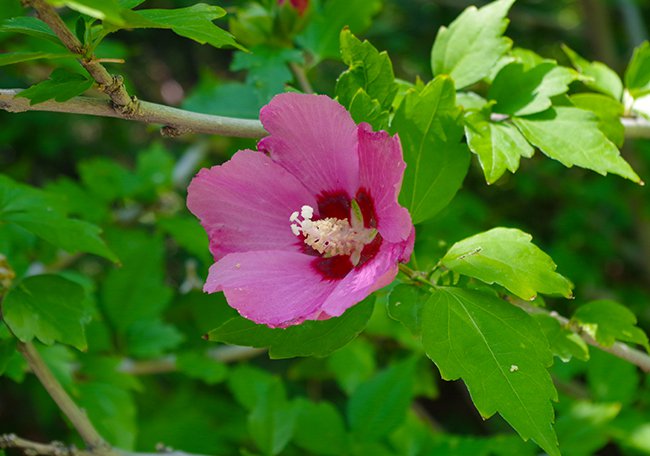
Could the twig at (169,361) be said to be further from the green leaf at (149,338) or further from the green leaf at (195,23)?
the green leaf at (195,23)

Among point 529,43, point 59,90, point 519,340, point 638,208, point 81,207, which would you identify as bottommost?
point 638,208

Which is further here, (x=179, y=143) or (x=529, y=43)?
(x=529, y=43)

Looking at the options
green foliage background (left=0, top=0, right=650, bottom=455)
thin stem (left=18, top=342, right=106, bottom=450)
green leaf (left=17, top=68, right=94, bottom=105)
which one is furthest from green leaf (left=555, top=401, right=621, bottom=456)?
green leaf (left=17, top=68, right=94, bottom=105)

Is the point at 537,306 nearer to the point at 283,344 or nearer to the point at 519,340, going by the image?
the point at 519,340

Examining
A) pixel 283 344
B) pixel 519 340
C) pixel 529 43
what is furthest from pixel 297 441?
pixel 529 43

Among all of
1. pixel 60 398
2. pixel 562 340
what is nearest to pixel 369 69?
pixel 562 340

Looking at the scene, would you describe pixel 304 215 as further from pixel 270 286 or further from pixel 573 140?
pixel 573 140
